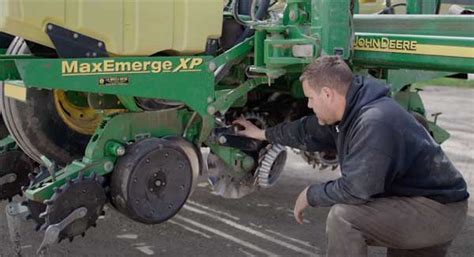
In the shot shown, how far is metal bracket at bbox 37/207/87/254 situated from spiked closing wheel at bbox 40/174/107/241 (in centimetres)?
1

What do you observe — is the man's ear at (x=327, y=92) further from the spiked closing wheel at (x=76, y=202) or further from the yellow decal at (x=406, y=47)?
the spiked closing wheel at (x=76, y=202)

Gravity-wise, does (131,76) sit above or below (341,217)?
above

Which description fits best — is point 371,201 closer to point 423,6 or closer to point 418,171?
point 418,171

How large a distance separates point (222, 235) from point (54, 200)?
4.92 ft

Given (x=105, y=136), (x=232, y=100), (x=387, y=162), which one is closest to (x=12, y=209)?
(x=105, y=136)

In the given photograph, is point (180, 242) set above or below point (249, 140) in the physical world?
below

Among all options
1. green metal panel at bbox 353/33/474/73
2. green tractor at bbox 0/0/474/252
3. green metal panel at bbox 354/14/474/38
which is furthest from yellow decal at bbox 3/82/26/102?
green metal panel at bbox 354/14/474/38

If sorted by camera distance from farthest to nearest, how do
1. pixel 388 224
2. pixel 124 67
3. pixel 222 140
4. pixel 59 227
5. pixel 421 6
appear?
pixel 421 6
pixel 222 140
pixel 124 67
pixel 59 227
pixel 388 224

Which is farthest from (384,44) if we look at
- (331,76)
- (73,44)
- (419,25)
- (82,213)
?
(82,213)

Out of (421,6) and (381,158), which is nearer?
(381,158)

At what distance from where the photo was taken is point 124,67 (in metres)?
3.12

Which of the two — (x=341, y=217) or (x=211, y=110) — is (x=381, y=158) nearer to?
(x=341, y=217)

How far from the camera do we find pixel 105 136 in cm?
326

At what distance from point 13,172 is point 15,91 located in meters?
0.95
